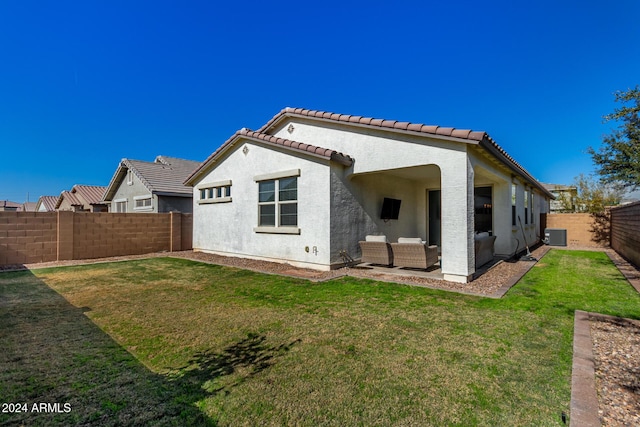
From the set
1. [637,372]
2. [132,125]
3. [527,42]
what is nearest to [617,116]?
[527,42]

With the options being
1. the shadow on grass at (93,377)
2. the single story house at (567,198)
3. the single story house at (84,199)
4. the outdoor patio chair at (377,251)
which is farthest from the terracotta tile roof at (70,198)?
the single story house at (567,198)

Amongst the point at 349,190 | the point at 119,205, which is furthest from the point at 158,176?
the point at 349,190

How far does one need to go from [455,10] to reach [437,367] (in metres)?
14.4

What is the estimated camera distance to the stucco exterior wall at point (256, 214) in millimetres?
9531

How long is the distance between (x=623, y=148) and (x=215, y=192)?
16.9 m

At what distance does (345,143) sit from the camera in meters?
10.1

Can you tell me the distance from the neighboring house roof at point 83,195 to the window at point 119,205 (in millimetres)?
2480

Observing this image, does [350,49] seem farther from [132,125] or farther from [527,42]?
[132,125]

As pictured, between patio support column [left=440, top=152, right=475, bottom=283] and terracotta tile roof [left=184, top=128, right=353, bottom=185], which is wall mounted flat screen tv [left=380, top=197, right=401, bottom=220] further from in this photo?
patio support column [left=440, top=152, right=475, bottom=283]

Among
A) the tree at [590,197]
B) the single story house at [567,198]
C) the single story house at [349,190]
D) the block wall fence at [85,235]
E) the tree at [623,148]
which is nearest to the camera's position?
the single story house at [349,190]

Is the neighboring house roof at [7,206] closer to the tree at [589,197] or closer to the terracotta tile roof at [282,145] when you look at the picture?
the terracotta tile roof at [282,145]

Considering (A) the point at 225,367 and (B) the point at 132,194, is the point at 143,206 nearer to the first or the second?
(B) the point at 132,194

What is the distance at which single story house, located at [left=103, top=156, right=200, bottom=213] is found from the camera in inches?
752

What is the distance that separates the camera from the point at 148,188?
18.9 m
